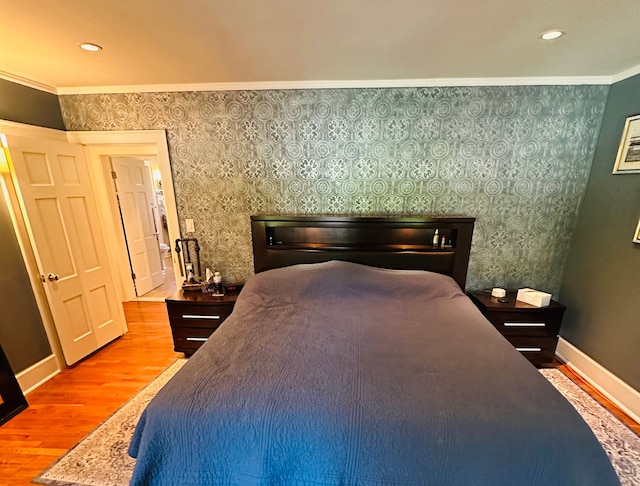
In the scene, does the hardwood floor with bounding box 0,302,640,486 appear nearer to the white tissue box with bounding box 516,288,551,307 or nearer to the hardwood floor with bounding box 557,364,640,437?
the hardwood floor with bounding box 557,364,640,437

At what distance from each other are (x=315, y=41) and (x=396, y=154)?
1.22m

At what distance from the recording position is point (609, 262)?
7.30ft

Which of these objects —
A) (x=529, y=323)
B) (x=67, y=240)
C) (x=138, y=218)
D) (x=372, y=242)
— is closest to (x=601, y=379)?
(x=529, y=323)

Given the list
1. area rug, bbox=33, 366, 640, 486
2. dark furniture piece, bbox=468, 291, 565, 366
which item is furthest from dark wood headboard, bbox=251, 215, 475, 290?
area rug, bbox=33, 366, 640, 486

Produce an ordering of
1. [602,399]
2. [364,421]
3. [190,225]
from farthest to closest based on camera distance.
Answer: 1. [190,225]
2. [602,399]
3. [364,421]

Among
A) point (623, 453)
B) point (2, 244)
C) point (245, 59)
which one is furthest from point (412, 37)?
point (2, 244)

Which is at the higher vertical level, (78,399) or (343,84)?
(343,84)

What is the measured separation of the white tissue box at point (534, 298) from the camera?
7.77ft

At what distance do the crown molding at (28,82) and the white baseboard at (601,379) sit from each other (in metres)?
5.41

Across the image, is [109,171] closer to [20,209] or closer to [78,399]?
[20,209]

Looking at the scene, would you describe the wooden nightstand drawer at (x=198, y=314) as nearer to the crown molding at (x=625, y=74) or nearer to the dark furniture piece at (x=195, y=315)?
the dark furniture piece at (x=195, y=315)

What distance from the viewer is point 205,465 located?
3.69 feet

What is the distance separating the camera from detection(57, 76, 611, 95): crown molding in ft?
7.60

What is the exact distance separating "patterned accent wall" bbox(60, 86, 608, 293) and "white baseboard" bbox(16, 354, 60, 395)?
1787 mm
